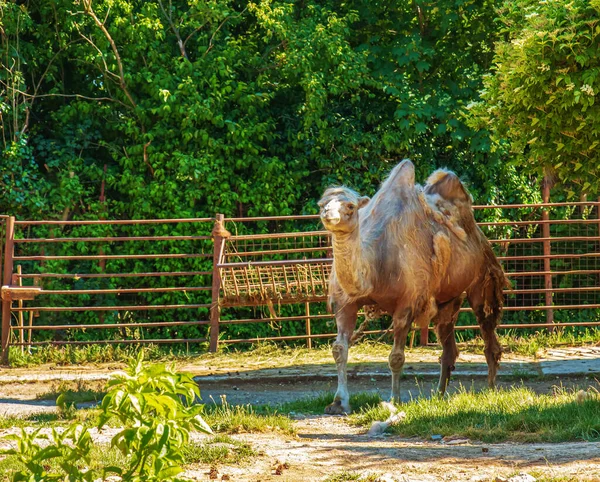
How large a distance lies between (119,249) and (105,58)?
9.09 feet

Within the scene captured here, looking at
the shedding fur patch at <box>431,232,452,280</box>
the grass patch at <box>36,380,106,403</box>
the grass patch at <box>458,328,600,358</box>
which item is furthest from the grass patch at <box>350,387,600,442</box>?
the grass patch at <box>458,328,600,358</box>

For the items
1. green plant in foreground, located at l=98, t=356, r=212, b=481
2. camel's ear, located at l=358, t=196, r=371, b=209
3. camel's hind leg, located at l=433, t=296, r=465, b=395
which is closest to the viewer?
green plant in foreground, located at l=98, t=356, r=212, b=481

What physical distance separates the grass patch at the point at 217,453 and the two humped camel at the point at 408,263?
7.01ft

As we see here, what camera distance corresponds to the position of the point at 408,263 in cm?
816

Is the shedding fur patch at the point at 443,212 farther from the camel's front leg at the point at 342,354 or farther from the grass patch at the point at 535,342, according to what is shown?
the grass patch at the point at 535,342

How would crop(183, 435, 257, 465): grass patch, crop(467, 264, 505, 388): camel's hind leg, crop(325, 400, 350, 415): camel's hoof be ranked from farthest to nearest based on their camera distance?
1. crop(467, 264, 505, 388): camel's hind leg
2. crop(325, 400, 350, 415): camel's hoof
3. crop(183, 435, 257, 465): grass patch

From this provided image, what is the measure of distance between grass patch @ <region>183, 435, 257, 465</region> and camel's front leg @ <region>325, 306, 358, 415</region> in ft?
6.96

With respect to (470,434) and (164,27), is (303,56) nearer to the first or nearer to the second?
(164,27)

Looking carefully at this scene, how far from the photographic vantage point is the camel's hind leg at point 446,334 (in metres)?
9.02

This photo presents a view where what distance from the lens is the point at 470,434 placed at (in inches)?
255

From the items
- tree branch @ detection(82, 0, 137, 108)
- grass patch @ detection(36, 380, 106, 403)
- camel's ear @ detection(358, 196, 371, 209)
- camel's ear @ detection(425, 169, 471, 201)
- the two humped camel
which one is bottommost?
grass patch @ detection(36, 380, 106, 403)

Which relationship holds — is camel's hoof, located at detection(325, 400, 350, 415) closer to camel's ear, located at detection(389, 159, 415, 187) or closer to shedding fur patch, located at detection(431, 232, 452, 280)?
shedding fur patch, located at detection(431, 232, 452, 280)

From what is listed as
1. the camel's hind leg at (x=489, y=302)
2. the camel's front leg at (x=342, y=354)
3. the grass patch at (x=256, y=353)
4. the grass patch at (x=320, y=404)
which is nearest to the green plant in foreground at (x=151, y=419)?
the camel's front leg at (x=342, y=354)

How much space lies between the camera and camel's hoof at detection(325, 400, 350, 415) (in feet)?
25.8
